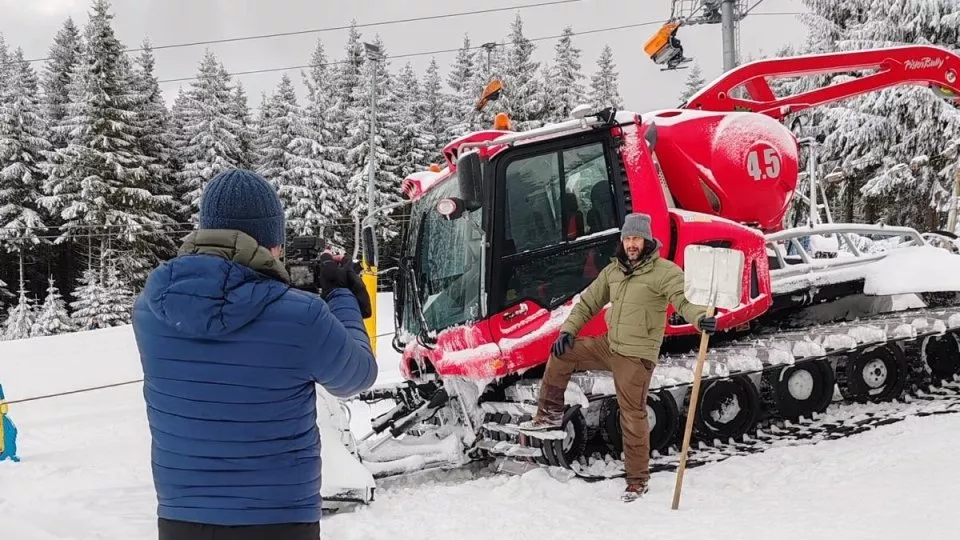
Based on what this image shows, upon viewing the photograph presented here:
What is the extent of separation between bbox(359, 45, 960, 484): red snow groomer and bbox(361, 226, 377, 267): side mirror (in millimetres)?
352

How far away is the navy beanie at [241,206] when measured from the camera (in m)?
2.19

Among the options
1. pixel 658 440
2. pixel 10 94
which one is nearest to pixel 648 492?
pixel 658 440

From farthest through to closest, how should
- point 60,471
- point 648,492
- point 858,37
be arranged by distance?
point 858,37
point 60,471
point 648,492

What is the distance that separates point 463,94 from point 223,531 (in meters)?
48.0

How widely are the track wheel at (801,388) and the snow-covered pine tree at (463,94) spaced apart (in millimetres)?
35801

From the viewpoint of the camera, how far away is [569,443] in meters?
6.07

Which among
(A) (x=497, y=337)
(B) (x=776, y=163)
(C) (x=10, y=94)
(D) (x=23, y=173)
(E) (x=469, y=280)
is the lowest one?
(A) (x=497, y=337)

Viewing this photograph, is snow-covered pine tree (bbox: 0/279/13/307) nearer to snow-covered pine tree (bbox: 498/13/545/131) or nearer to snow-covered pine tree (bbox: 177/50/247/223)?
snow-covered pine tree (bbox: 177/50/247/223)

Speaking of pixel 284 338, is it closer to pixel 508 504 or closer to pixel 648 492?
pixel 508 504

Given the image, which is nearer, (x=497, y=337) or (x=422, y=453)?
(x=497, y=337)

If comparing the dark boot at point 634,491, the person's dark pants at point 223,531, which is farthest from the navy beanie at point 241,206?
the dark boot at point 634,491

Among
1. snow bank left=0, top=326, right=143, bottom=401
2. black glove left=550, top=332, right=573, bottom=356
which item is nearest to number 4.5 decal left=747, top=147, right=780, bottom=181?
black glove left=550, top=332, right=573, bottom=356

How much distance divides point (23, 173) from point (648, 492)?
39.7 metres

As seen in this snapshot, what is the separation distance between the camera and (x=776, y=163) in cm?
708
